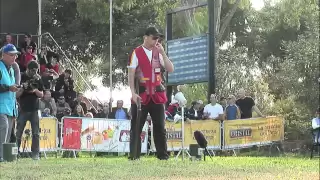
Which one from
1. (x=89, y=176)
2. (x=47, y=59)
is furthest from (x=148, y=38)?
(x=47, y=59)

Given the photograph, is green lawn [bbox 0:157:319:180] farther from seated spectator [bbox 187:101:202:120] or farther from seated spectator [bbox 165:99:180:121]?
seated spectator [bbox 187:101:202:120]

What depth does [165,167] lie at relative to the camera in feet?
23.0

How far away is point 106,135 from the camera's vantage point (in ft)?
→ 49.4

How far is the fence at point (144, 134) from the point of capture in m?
14.0

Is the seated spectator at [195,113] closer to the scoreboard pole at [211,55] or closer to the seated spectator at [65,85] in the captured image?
the scoreboard pole at [211,55]

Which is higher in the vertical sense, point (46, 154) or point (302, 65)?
point (302, 65)

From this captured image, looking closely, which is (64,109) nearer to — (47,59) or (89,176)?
(47,59)

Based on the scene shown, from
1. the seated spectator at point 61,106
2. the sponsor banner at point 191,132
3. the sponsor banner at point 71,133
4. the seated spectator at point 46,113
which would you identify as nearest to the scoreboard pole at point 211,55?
the sponsor banner at point 191,132

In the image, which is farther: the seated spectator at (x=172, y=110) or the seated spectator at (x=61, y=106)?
the seated spectator at (x=172, y=110)

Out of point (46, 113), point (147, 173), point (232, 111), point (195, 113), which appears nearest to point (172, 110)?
point (195, 113)

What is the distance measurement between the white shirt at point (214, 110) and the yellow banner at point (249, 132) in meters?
0.34

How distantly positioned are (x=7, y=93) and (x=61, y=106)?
7.67 meters

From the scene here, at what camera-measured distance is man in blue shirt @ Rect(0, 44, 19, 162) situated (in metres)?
8.66

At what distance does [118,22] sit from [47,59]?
15670mm
